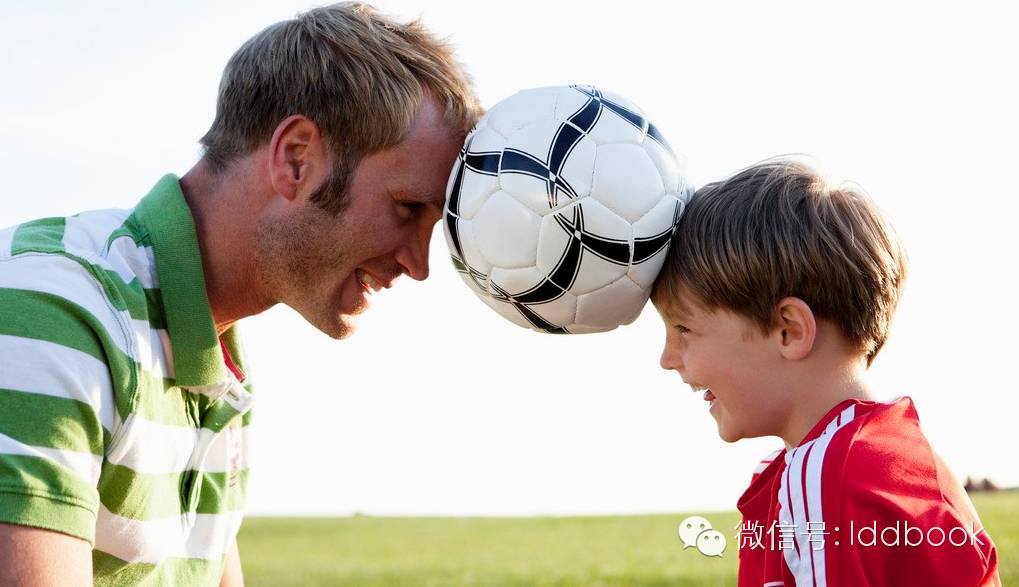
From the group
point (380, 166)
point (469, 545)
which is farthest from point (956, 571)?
point (469, 545)

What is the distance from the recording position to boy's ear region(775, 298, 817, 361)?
2.90 m

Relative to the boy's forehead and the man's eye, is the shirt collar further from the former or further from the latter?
the boy's forehead


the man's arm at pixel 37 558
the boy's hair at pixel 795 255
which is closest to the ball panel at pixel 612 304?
the boy's hair at pixel 795 255

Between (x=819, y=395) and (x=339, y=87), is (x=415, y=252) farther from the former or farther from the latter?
(x=819, y=395)

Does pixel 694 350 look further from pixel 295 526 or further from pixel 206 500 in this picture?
pixel 295 526

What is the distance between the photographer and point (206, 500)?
3732mm

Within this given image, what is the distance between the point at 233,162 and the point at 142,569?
55.5 inches

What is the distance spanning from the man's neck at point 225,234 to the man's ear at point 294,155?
0.38 ft

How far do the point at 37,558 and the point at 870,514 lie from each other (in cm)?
205

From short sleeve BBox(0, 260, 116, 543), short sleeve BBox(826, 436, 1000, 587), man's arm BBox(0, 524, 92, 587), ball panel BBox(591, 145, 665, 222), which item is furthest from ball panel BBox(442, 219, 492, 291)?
man's arm BBox(0, 524, 92, 587)

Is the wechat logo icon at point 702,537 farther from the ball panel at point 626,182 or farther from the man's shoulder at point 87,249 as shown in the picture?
the man's shoulder at point 87,249

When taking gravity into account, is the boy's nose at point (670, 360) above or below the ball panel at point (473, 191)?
below

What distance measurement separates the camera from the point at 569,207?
9.91 feet

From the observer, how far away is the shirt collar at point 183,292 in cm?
328
